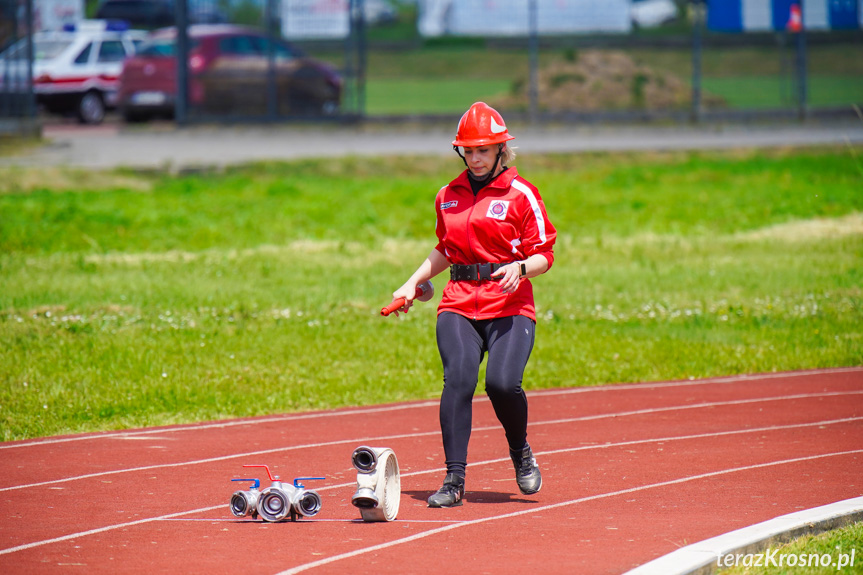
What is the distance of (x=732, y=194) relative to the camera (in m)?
21.1

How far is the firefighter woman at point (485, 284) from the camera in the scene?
629cm

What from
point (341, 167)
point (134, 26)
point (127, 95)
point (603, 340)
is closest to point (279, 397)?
point (603, 340)

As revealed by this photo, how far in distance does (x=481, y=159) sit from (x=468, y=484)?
6.37ft

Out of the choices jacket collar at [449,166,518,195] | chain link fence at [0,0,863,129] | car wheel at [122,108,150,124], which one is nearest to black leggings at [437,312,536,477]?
jacket collar at [449,166,518,195]

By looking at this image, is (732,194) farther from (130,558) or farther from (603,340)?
(130,558)

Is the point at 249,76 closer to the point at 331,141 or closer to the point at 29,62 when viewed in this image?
the point at 331,141

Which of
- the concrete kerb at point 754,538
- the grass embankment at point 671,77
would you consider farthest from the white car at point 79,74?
the concrete kerb at point 754,538

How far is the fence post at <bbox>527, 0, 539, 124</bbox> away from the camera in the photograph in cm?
2602

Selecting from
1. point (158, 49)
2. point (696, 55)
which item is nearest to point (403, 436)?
point (696, 55)

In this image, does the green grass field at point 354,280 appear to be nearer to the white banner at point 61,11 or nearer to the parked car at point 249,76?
the parked car at point 249,76

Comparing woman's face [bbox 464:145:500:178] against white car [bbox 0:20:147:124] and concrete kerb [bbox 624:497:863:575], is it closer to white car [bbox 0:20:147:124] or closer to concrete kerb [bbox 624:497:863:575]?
concrete kerb [bbox 624:497:863:575]

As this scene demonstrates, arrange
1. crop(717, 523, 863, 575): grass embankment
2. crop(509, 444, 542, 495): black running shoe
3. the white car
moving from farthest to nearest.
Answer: the white car → crop(509, 444, 542, 495): black running shoe → crop(717, 523, 863, 575): grass embankment

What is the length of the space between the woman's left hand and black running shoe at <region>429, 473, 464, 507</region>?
1.03 metres

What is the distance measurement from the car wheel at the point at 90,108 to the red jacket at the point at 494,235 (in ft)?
87.8
